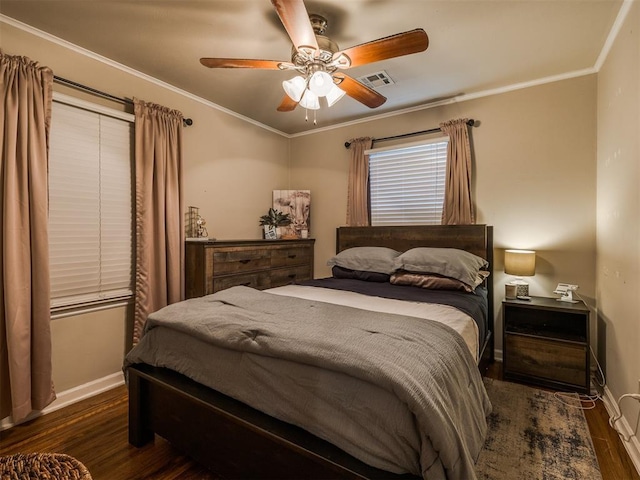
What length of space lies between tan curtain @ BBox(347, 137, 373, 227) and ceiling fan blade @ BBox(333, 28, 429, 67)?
1.86 meters

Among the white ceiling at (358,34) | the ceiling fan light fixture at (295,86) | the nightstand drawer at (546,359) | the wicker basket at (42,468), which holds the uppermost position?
the white ceiling at (358,34)

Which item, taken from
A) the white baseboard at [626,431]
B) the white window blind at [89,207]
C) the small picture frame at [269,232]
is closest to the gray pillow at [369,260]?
the small picture frame at [269,232]

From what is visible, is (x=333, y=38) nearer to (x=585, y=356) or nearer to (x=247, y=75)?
(x=247, y=75)

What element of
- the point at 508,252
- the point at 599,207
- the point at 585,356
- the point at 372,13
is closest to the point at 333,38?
the point at 372,13

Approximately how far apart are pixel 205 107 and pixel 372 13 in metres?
2.06

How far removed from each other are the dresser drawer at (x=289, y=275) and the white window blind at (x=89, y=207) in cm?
141

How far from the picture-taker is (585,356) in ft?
7.78

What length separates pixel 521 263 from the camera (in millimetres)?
2686

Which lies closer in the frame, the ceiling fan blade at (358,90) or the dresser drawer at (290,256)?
the ceiling fan blade at (358,90)

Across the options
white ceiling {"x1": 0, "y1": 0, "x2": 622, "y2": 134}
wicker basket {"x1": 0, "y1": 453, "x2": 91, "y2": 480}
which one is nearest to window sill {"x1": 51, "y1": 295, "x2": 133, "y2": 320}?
wicker basket {"x1": 0, "y1": 453, "x2": 91, "y2": 480}

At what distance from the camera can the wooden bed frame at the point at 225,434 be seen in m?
1.12

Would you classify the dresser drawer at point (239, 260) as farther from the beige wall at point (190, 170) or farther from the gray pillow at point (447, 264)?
the gray pillow at point (447, 264)

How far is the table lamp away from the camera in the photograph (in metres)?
2.66

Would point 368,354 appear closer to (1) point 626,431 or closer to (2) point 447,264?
(2) point 447,264
